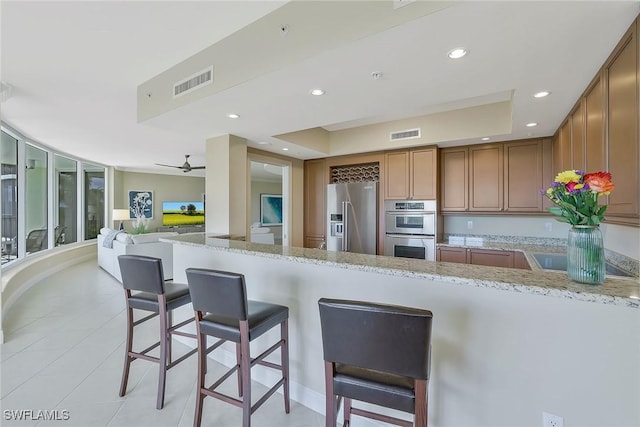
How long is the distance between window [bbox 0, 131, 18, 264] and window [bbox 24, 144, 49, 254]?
286mm

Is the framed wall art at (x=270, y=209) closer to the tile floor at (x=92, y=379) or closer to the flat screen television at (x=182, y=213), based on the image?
the flat screen television at (x=182, y=213)

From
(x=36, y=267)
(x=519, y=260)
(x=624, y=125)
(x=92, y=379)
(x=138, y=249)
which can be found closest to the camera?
(x=624, y=125)

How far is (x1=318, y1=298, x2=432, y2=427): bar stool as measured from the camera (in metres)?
1.09

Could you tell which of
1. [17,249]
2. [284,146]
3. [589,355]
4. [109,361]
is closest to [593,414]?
[589,355]

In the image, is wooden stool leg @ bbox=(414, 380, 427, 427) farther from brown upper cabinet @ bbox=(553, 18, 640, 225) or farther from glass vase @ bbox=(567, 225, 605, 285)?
brown upper cabinet @ bbox=(553, 18, 640, 225)

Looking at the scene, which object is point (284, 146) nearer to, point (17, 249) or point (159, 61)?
point (159, 61)

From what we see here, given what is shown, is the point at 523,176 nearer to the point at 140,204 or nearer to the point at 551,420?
the point at 551,420

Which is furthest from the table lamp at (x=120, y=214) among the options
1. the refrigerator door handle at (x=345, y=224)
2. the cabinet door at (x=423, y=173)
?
the cabinet door at (x=423, y=173)

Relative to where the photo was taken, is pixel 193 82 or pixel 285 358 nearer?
pixel 285 358

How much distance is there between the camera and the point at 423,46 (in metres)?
1.59

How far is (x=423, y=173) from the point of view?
4141mm

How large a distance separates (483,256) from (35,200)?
24.6ft

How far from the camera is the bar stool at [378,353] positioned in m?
1.09

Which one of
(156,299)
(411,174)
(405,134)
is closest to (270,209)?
(411,174)
